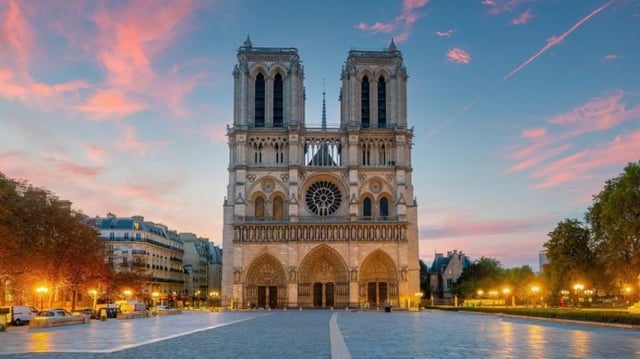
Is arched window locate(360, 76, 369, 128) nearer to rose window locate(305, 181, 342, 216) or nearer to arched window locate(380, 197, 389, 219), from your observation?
rose window locate(305, 181, 342, 216)

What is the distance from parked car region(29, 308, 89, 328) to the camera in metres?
34.7

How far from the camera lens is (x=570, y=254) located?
55.0 m

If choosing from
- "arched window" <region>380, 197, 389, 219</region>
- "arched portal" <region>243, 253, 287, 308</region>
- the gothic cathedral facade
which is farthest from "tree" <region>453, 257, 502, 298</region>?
"arched portal" <region>243, 253, 287, 308</region>

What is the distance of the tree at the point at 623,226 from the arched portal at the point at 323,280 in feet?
110

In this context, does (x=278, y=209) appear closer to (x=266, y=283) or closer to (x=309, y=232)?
(x=309, y=232)

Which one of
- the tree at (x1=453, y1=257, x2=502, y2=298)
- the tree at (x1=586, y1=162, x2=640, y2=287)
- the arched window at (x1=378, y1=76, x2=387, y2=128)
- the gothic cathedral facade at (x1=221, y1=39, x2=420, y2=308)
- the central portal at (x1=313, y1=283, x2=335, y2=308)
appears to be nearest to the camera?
the tree at (x1=586, y1=162, x2=640, y2=287)

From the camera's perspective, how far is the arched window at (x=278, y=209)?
259 feet

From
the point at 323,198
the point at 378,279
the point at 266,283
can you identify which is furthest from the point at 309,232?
the point at 378,279

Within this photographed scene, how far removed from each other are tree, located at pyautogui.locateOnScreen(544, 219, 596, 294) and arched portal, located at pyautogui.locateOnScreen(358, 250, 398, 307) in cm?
2302

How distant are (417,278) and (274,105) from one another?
2533cm

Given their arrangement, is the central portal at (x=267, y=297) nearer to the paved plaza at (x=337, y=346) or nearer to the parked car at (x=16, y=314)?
the parked car at (x=16, y=314)

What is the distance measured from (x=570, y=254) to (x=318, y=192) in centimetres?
3171

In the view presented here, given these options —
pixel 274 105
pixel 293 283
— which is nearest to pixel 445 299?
pixel 293 283

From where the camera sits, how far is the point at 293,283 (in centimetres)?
7544
